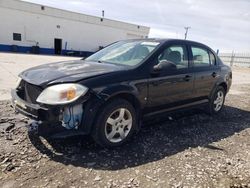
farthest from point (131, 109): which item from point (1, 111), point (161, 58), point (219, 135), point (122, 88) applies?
point (1, 111)

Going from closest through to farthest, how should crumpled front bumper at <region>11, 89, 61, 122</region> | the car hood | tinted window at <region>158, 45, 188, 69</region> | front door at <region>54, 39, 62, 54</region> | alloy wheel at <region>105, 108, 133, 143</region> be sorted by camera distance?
crumpled front bumper at <region>11, 89, 61, 122</region>, the car hood, alloy wheel at <region>105, 108, 133, 143</region>, tinted window at <region>158, 45, 188, 69</region>, front door at <region>54, 39, 62, 54</region>

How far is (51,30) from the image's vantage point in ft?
121

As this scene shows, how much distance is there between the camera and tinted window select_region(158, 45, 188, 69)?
4.99 metres

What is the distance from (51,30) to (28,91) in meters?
34.9

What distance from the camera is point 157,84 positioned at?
4703 mm

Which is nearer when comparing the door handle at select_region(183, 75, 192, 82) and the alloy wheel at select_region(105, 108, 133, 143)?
the alloy wheel at select_region(105, 108, 133, 143)

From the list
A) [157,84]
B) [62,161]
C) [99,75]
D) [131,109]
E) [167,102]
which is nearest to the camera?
[62,161]

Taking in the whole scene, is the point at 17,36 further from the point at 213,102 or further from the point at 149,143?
the point at 149,143

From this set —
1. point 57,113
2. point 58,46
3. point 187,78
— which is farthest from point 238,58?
point 57,113

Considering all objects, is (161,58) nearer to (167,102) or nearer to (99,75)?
(167,102)

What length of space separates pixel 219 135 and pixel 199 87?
43.4 inches

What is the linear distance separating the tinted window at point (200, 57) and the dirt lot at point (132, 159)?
145 centimetres

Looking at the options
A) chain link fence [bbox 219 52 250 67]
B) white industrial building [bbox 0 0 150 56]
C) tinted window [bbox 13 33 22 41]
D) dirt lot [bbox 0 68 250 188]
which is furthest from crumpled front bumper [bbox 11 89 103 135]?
chain link fence [bbox 219 52 250 67]

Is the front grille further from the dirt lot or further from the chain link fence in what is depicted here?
the chain link fence
